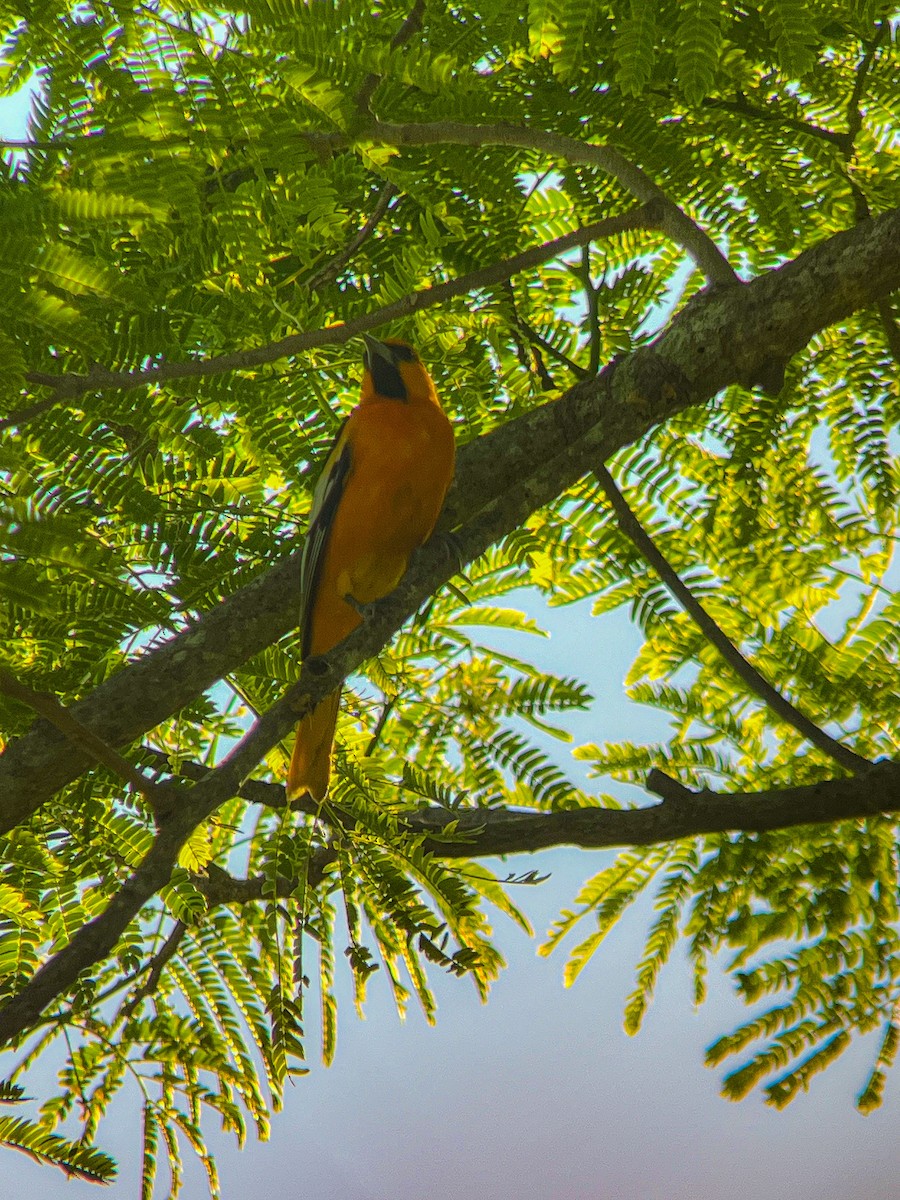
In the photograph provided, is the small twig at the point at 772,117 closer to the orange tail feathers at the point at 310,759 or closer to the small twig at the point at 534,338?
the small twig at the point at 534,338

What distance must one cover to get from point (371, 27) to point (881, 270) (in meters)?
1.34

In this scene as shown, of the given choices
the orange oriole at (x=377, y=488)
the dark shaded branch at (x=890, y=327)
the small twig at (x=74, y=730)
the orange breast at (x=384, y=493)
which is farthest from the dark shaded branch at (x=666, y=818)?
the dark shaded branch at (x=890, y=327)

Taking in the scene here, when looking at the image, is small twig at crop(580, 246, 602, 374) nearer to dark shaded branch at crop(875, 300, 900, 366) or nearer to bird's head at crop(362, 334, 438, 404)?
bird's head at crop(362, 334, 438, 404)

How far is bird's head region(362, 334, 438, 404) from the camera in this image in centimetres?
328

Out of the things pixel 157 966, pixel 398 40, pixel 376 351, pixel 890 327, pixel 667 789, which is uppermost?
pixel 890 327

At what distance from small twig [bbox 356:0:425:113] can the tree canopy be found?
13mm

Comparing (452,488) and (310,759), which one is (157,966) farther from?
(452,488)

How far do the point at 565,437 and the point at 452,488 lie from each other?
408mm

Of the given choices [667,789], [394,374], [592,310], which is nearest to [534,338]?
[592,310]

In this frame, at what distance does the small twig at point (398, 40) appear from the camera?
2117mm

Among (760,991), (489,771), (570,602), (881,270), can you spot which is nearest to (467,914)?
(489,771)

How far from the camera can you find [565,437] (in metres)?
2.86

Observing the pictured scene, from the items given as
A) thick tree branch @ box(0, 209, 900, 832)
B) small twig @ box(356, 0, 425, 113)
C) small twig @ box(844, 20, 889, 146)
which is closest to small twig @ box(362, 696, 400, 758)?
thick tree branch @ box(0, 209, 900, 832)

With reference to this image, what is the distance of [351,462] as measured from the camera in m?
3.52
